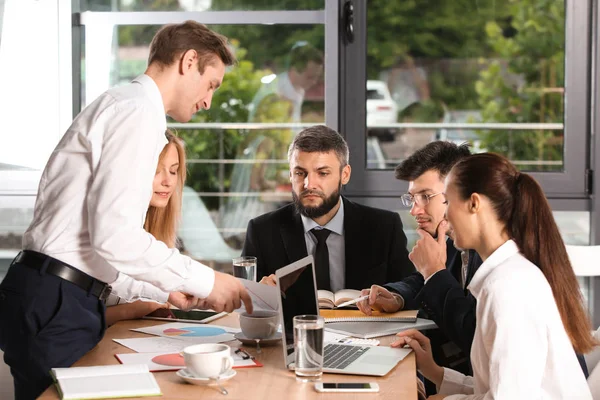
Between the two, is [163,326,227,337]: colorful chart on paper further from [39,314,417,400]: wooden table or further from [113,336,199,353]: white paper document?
[39,314,417,400]: wooden table

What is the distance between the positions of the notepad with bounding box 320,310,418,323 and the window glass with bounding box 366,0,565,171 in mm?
1617

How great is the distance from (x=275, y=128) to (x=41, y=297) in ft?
7.53

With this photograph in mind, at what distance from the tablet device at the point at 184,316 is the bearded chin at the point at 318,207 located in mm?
756

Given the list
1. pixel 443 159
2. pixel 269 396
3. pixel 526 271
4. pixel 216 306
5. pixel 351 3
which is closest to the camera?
pixel 269 396

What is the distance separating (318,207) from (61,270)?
136 centimetres

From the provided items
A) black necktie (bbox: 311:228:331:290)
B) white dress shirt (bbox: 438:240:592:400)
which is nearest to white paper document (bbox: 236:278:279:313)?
white dress shirt (bbox: 438:240:592:400)

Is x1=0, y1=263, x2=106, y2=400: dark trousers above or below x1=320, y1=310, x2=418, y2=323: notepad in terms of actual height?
above

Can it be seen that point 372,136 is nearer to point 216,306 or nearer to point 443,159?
point 443,159

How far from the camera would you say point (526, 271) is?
1783 mm

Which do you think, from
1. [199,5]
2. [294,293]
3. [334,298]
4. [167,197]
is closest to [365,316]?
[334,298]

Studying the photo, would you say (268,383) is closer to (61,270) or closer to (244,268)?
(61,270)

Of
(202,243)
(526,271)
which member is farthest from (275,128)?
(526,271)

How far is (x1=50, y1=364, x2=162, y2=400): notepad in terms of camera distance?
155cm

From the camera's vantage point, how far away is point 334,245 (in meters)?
3.14
